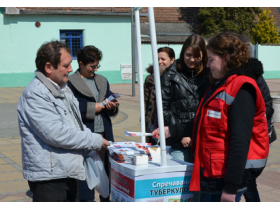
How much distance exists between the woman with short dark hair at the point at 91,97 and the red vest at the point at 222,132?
1572mm

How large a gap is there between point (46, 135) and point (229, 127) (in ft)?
3.84

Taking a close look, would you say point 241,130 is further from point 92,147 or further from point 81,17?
point 81,17

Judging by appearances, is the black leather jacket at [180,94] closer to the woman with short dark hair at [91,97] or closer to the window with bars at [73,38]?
the woman with short dark hair at [91,97]

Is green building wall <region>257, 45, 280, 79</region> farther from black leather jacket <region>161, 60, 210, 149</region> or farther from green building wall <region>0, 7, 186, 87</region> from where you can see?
black leather jacket <region>161, 60, 210, 149</region>

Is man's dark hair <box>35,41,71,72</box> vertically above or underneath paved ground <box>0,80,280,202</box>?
above

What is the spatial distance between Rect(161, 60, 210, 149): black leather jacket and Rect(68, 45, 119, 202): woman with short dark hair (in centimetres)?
73

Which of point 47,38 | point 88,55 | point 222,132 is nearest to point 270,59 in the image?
point 47,38

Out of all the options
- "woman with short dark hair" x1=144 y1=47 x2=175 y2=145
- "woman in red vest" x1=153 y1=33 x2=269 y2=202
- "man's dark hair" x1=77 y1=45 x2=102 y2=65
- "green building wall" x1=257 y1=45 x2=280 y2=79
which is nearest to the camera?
"woman in red vest" x1=153 y1=33 x2=269 y2=202

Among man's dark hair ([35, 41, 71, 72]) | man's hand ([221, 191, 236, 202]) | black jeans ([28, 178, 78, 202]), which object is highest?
man's dark hair ([35, 41, 71, 72])

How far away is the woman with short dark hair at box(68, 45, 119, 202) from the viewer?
3715 millimetres

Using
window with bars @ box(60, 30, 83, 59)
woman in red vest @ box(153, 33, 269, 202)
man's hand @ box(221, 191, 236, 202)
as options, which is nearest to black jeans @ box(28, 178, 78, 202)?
woman in red vest @ box(153, 33, 269, 202)

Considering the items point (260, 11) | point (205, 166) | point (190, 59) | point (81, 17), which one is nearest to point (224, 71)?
point (205, 166)

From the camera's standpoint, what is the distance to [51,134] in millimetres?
2459

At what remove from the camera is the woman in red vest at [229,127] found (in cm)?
218
